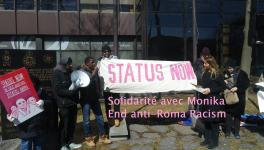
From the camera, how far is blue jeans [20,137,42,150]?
20.9ft

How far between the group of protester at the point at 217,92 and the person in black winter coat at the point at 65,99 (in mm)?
2744

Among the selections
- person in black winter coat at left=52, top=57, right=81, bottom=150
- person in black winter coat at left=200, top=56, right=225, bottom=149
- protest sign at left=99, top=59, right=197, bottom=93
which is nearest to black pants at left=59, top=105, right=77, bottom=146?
person in black winter coat at left=52, top=57, right=81, bottom=150

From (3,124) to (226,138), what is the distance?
493cm

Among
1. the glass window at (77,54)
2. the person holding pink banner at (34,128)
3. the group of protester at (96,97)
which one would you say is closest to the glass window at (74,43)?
the glass window at (77,54)

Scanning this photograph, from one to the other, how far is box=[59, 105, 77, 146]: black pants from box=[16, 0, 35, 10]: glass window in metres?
16.4

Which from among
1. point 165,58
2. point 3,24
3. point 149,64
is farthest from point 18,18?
point 149,64

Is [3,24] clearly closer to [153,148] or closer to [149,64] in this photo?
[149,64]

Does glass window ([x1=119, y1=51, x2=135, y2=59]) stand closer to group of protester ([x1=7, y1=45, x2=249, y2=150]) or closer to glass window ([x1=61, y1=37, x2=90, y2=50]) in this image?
glass window ([x1=61, y1=37, x2=90, y2=50])

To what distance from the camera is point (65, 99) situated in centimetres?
761

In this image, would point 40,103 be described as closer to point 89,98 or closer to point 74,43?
point 89,98

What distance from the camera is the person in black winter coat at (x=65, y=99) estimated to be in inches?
294

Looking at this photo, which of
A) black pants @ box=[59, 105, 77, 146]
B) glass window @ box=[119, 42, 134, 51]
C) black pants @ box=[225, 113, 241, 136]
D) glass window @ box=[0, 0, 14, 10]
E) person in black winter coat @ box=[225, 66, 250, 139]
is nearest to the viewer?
black pants @ box=[59, 105, 77, 146]

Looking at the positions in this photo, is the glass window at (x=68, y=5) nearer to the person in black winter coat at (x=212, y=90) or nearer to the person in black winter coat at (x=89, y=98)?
the person in black winter coat at (x=89, y=98)

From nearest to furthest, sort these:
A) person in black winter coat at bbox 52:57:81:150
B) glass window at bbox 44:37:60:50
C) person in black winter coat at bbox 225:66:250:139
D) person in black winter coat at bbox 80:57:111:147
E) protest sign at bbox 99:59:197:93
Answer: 1. person in black winter coat at bbox 52:57:81:150
2. person in black winter coat at bbox 80:57:111:147
3. person in black winter coat at bbox 225:66:250:139
4. protest sign at bbox 99:59:197:93
5. glass window at bbox 44:37:60:50
